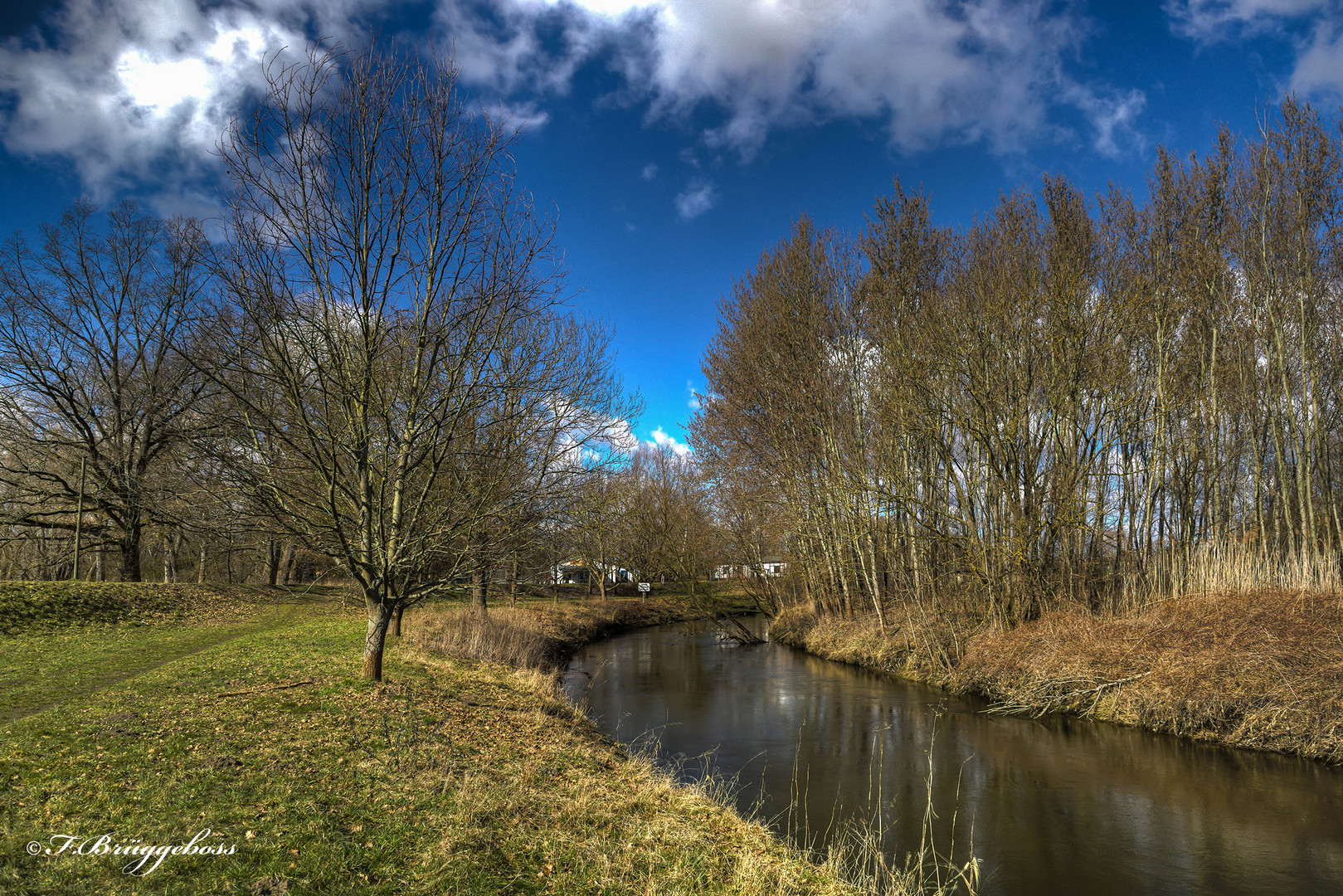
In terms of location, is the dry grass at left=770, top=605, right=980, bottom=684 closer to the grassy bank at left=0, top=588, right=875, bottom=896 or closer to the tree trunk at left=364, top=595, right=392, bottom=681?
the grassy bank at left=0, top=588, right=875, bottom=896

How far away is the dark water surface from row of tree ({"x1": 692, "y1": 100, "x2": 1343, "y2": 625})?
4.17 metres

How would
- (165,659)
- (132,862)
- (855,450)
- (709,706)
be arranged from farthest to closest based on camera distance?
(855,450) < (709,706) < (165,659) < (132,862)

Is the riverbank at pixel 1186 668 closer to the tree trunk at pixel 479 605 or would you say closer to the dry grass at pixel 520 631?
the dry grass at pixel 520 631

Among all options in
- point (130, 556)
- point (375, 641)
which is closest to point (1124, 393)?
point (375, 641)

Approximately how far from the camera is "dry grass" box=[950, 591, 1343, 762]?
9352 millimetres

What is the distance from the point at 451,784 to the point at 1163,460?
53.6 feet

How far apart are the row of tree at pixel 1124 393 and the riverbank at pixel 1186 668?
4.09 ft

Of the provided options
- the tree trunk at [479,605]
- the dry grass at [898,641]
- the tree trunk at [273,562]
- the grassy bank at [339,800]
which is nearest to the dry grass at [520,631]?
the tree trunk at [479,605]

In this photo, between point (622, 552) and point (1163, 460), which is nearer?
point (1163, 460)

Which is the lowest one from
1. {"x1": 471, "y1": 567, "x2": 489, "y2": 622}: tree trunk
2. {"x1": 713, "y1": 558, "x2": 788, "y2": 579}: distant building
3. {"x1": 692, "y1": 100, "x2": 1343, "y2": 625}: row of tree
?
{"x1": 471, "y1": 567, "x2": 489, "y2": 622}: tree trunk

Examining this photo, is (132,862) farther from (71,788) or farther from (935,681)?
(935,681)

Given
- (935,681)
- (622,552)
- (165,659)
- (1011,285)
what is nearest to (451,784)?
(165,659)

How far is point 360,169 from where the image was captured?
24.3 feet

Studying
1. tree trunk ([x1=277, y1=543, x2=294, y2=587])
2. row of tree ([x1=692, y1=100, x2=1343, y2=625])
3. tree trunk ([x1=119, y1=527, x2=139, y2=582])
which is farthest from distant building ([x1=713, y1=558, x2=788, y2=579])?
tree trunk ([x1=119, y1=527, x2=139, y2=582])
